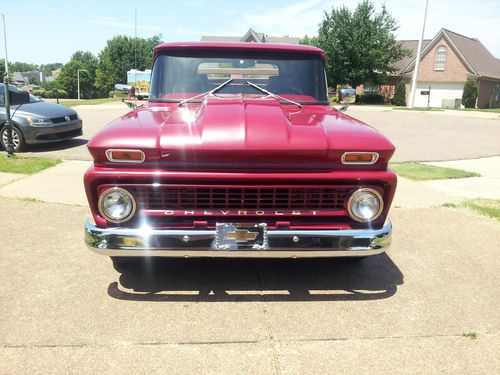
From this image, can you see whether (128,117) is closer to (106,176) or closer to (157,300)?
(106,176)

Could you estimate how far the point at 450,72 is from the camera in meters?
40.0

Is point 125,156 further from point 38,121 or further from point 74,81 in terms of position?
point 74,81

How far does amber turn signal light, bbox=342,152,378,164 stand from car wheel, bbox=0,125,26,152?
8.29 m

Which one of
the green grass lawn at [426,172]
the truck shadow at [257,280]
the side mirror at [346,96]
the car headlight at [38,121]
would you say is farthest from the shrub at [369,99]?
the truck shadow at [257,280]

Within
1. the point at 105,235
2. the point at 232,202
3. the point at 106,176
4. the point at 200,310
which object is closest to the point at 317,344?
the point at 200,310

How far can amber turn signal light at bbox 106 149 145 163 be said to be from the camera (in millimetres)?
2727

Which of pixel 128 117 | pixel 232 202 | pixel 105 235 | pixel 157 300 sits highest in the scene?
pixel 128 117

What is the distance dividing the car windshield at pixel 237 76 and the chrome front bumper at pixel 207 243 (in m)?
1.57

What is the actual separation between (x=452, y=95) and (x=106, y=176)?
4282cm

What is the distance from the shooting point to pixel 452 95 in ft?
132

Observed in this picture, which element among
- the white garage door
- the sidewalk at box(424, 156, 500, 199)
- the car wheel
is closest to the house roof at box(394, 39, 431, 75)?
the white garage door

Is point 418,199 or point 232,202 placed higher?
point 232,202

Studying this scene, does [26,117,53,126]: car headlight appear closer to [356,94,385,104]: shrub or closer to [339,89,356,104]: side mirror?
[339,89,356,104]: side mirror

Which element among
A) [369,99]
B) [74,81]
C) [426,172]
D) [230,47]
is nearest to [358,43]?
[369,99]
